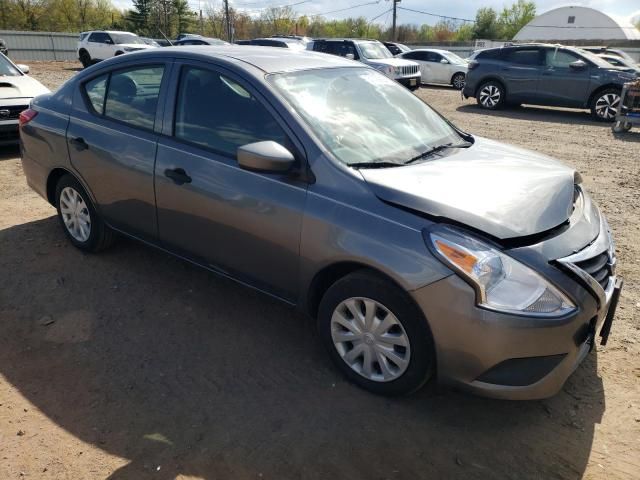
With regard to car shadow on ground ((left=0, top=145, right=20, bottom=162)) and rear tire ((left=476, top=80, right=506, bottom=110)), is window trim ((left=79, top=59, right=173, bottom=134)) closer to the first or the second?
car shadow on ground ((left=0, top=145, right=20, bottom=162))

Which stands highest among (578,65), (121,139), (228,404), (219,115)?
(578,65)

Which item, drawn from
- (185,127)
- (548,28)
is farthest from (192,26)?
(185,127)

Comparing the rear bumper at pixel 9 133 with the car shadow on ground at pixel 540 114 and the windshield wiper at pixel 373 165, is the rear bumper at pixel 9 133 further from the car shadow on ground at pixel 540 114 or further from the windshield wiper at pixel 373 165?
the car shadow on ground at pixel 540 114

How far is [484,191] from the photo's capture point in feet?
8.71

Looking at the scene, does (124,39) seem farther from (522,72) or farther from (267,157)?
(267,157)

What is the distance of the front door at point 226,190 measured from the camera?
2.89 metres

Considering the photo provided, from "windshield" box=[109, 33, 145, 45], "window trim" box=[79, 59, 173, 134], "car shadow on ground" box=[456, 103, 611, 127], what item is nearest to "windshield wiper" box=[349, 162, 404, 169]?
"window trim" box=[79, 59, 173, 134]

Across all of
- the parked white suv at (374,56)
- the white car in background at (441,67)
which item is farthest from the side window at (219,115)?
the white car in background at (441,67)

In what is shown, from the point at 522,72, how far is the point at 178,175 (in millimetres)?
12165

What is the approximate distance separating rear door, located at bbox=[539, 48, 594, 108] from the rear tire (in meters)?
1.11

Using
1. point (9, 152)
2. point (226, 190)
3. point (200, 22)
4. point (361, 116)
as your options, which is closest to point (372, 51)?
point (9, 152)

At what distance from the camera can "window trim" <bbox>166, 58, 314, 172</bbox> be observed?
279cm

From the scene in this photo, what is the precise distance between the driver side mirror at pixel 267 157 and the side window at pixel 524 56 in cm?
1231

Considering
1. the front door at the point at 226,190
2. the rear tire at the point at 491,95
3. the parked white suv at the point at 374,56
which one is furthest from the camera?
the parked white suv at the point at 374,56
